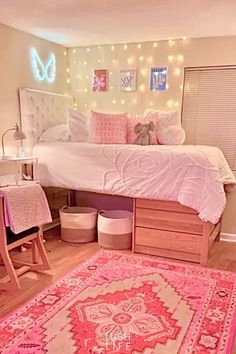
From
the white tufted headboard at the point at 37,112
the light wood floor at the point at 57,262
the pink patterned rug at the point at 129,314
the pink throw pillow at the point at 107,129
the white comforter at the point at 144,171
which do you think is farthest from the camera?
the white tufted headboard at the point at 37,112

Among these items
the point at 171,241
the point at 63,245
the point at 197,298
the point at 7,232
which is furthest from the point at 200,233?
the point at 7,232

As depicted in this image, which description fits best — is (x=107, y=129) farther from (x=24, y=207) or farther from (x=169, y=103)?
(x=24, y=207)

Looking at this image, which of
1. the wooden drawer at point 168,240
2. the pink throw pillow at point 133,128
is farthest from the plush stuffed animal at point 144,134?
the wooden drawer at point 168,240

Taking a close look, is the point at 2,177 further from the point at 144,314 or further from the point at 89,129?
the point at 144,314

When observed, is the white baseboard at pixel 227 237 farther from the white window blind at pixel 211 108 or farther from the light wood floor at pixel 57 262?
the white window blind at pixel 211 108

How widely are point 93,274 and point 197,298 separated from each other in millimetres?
825

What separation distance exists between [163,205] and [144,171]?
14.2 inches

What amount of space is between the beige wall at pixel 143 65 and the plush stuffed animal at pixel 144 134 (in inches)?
20.5

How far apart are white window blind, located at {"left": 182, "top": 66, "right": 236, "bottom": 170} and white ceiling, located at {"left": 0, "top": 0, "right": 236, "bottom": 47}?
0.41 metres

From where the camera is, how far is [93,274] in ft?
8.39

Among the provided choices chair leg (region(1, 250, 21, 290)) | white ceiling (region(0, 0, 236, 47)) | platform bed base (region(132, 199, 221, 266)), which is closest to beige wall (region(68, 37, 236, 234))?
white ceiling (region(0, 0, 236, 47))

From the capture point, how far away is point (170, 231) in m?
2.90

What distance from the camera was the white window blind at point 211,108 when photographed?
134 inches

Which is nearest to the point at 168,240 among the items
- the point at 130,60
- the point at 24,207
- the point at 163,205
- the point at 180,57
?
the point at 163,205
